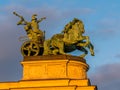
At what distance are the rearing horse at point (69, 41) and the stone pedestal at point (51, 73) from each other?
72cm

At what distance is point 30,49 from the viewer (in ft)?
123

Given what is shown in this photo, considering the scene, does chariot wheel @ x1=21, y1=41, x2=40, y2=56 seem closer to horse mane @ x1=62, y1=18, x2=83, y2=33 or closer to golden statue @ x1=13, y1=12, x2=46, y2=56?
golden statue @ x1=13, y1=12, x2=46, y2=56

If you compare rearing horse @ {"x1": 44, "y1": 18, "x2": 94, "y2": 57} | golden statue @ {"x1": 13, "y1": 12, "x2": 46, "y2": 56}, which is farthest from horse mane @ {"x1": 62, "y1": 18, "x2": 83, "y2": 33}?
golden statue @ {"x1": 13, "y1": 12, "x2": 46, "y2": 56}

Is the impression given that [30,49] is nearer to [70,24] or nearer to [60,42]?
[60,42]

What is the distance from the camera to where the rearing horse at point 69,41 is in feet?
121

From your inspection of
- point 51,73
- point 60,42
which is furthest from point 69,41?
point 51,73

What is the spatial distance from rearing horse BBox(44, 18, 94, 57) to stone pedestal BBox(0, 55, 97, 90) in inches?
28.2

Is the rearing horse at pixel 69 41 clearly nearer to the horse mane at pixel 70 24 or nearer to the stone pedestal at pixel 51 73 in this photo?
the horse mane at pixel 70 24

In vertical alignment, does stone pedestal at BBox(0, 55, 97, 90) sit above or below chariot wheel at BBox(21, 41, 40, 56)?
below

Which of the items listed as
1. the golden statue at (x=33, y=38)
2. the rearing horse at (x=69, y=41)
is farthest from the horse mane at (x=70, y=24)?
the golden statue at (x=33, y=38)

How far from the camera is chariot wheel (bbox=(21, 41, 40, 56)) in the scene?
37.3 metres

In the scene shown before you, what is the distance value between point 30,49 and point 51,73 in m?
2.39

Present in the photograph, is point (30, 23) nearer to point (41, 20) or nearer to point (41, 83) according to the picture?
point (41, 20)

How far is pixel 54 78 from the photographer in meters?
36.1
